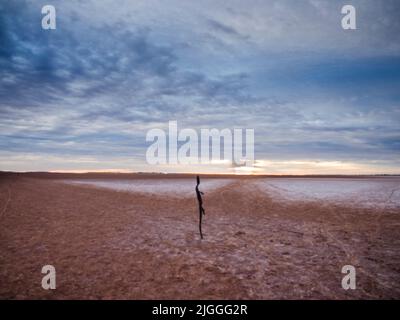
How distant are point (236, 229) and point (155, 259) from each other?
5384 millimetres

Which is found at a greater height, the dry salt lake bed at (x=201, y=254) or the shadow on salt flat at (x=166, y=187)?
the shadow on salt flat at (x=166, y=187)

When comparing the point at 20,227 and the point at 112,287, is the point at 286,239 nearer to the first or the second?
the point at 112,287

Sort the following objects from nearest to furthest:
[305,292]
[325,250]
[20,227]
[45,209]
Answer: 1. [305,292]
2. [325,250]
3. [20,227]
4. [45,209]

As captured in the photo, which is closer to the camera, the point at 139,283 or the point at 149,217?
the point at 139,283

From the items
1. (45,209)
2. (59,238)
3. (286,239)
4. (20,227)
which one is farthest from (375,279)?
(45,209)

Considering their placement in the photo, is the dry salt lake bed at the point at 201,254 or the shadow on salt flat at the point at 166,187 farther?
the shadow on salt flat at the point at 166,187

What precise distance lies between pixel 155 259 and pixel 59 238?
505cm

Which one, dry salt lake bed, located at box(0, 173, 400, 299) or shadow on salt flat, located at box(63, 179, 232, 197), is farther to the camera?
shadow on salt flat, located at box(63, 179, 232, 197)

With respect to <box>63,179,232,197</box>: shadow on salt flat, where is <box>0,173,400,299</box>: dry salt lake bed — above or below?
below

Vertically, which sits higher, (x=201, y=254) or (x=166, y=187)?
(x=166, y=187)

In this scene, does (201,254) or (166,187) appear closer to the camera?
(201,254)

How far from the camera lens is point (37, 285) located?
23.2 ft
